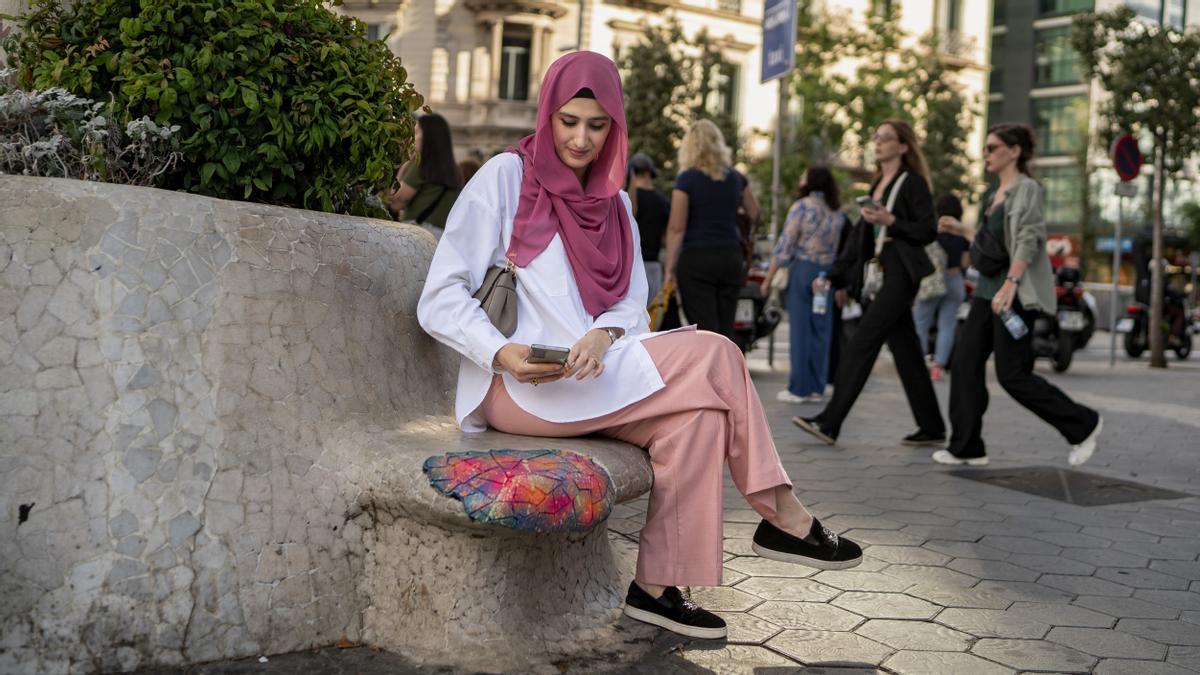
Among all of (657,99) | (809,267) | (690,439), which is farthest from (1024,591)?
(657,99)

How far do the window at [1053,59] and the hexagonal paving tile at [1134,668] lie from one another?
57753mm

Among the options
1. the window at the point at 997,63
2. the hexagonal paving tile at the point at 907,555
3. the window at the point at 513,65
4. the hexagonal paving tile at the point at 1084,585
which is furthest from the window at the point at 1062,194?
the hexagonal paving tile at the point at 1084,585

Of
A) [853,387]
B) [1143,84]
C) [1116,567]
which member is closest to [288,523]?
[1116,567]

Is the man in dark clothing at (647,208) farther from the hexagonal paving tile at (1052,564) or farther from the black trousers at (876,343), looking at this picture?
the hexagonal paving tile at (1052,564)

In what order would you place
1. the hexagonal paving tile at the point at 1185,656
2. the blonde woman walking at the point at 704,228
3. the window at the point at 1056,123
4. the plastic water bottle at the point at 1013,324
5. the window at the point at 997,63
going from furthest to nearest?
the window at the point at 997,63 → the window at the point at 1056,123 → the blonde woman walking at the point at 704,228 → the plastic water bottle at the point at 1013,324 → the hexagonal paving tile at the point at 1185,656

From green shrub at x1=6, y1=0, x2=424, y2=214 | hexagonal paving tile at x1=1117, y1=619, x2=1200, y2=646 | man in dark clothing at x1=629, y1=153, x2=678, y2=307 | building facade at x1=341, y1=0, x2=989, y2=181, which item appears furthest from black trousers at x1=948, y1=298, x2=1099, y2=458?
building facade at x1=341, y1=0, x2=989, y2=181

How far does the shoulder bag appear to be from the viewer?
7.11 metres

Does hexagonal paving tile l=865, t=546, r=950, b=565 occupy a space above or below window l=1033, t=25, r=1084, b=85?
below

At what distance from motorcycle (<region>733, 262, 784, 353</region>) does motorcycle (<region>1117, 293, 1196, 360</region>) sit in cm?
835

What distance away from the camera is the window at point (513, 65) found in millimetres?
36219

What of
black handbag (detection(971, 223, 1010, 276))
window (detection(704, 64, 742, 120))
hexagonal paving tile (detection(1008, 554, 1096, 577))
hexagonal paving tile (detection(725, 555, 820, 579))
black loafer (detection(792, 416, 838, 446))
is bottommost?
hexagonal paving tile (detection(1008, 554, 1096, 577))

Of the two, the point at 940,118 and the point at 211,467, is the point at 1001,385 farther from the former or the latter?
the point at 940,118

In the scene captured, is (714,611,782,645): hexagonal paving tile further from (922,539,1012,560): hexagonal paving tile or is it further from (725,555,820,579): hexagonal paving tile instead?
(922,539,1012,560): hexagonal paving tile

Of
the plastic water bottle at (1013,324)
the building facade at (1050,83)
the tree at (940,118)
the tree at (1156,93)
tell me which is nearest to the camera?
the plastic water bottle at (1013,324)
